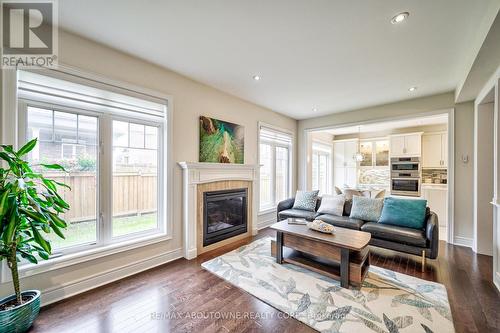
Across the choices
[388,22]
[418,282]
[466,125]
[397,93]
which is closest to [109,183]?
[388,22]

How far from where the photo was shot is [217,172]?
3.53m

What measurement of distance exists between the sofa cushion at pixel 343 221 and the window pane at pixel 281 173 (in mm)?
1625

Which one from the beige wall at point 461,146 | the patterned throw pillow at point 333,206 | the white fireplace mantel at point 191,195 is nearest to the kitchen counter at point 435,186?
the beige wall at point 461,146

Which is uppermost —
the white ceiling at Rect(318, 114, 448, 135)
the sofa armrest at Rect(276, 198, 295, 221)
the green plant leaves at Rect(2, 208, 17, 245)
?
the white ceiling at Rect(318, 114, 448, 135)

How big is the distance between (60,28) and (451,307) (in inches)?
186

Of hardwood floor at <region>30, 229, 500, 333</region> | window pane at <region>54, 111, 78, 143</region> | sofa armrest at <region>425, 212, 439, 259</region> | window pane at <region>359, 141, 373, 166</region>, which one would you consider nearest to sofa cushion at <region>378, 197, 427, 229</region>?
sofa armrest at <region>425, 212, 439, 259</region>

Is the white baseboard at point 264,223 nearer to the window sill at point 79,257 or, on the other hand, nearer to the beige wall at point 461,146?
the window sill at point 79,257

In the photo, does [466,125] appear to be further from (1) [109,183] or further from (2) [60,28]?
(2) [60,28]

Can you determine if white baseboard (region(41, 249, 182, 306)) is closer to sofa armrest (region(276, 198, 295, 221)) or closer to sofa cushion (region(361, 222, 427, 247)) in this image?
sofa armrest (region(276, 198, 295, 221))

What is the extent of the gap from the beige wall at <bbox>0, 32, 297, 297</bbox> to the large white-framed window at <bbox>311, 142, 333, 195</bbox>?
9.63ft

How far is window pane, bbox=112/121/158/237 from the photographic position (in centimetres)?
266

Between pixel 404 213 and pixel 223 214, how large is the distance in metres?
2.88

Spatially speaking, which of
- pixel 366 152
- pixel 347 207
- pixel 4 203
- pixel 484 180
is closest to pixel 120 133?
pixel 4 203

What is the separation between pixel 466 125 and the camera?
359 cm
